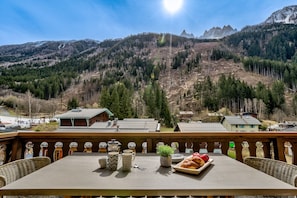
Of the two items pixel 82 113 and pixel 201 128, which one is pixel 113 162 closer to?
pixel 201 128

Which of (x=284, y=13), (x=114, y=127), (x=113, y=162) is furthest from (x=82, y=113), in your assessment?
(x=284, y=13)

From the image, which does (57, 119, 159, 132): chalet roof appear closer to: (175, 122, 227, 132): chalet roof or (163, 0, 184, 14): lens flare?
(175, 122, 227, 132): chalet roof

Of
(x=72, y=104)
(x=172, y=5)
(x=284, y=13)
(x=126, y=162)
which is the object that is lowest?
(x=126, y=162)

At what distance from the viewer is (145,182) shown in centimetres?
115

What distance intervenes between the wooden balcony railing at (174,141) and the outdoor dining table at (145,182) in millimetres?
766

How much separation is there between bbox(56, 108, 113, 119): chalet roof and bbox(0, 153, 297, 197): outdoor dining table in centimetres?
214

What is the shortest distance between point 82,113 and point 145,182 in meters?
2.88

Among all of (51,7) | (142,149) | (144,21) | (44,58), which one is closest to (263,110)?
(142,149)

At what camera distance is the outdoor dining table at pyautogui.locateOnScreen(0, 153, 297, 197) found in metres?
1.04

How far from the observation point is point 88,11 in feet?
17.1

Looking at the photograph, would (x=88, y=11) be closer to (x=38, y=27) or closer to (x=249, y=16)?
(x=38, y=27)

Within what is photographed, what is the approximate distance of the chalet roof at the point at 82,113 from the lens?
3.57 m

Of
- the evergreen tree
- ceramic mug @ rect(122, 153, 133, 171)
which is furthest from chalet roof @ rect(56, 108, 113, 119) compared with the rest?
ceramic mug @ rect(122, 153, 133, 171)

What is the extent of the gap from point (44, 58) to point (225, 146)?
20.6 ft
